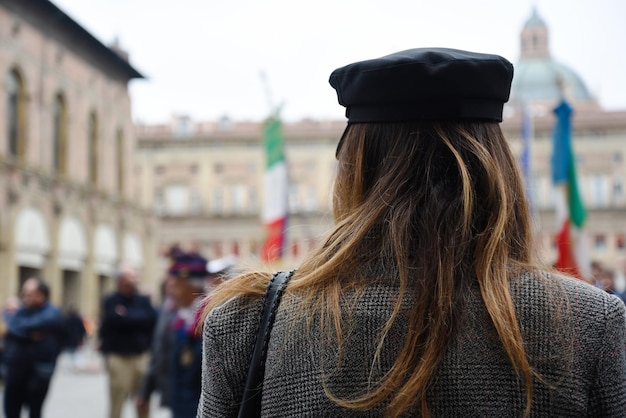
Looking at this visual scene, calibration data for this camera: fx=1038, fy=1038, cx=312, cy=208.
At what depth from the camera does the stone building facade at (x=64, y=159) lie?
95.5 feet

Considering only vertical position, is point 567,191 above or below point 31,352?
above

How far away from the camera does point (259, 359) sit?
6.15ft

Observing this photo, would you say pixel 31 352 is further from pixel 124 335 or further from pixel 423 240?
pixel 423 240

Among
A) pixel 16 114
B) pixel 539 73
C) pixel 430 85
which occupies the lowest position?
pixel 430 85

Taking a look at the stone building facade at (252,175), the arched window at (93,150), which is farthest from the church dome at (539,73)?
the arched window at (93,150)

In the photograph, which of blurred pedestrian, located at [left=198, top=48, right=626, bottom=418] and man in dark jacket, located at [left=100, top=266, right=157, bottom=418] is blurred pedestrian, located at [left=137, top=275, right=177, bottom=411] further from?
blurred pedestrian, located at [left=198, top=48, right=626, bottom=418]

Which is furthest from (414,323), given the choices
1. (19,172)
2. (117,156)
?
(117,156)

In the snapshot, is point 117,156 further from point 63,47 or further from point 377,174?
point 377,174

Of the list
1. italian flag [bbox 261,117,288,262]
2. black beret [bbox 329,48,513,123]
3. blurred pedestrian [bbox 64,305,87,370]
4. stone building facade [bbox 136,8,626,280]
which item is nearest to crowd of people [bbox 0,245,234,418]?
black beret [bbox 329,48,513,123]

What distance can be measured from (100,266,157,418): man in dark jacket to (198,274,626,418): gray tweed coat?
8.88 meters

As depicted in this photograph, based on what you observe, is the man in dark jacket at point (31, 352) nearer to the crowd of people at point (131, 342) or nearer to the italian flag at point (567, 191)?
the crowd of people at point (131, 342)

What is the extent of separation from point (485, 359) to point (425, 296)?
15cm

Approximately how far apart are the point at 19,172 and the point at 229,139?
39.5m

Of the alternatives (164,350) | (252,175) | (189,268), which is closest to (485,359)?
(189,268)
